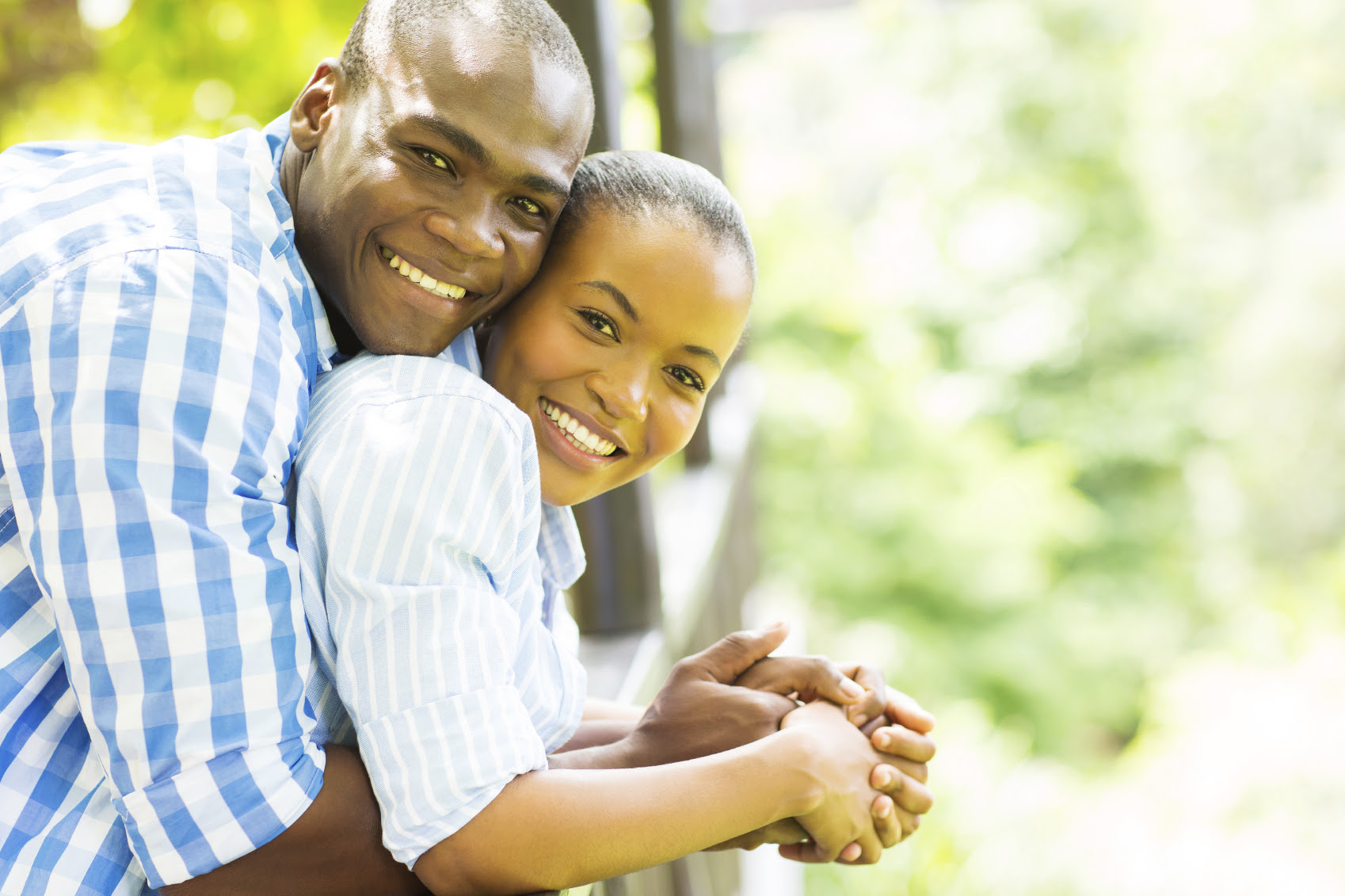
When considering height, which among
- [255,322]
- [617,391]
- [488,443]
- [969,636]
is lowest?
[969,636]

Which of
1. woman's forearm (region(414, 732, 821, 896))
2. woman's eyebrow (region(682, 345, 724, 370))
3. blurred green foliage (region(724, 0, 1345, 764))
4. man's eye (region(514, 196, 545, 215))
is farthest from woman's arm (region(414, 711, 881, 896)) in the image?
blurred green foliage (region(724, 0, 1345, 764))

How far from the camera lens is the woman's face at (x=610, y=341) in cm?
129

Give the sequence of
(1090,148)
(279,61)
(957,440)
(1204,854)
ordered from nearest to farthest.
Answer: (279,61)
(1204,854)
(957,440)
(1090,148)

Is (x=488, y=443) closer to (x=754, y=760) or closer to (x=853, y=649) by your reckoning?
(x=754, y=760)

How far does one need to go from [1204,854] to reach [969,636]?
4.33 m

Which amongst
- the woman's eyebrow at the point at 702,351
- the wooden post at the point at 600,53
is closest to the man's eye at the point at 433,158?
the woman's eyebrow at the point at 702,351

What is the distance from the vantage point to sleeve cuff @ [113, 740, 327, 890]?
0.86 metres

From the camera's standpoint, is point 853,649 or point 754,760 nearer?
point 754,760

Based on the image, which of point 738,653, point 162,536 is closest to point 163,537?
point 162,536

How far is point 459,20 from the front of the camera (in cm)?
113

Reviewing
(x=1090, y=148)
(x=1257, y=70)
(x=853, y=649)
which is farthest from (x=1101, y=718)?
(x=1257, y=70)

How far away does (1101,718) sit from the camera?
11.2 metres

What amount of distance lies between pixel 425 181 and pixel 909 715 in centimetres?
86

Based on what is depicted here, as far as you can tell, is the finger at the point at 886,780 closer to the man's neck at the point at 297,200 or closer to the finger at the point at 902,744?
the finger at the point at 902,744
